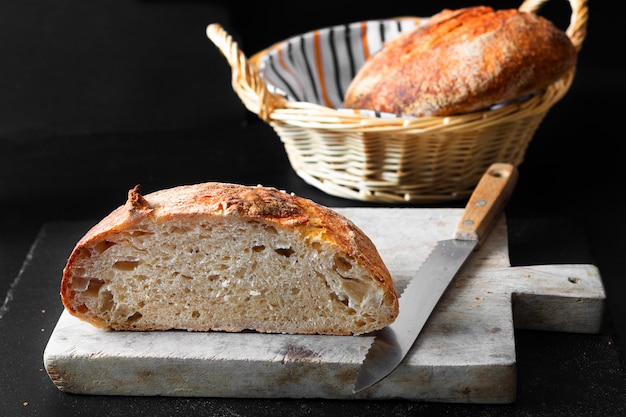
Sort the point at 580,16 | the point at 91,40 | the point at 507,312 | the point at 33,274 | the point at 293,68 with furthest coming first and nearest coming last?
1. the point at 91,40
2. the point at 293,68
3. the point at 580,16
4. the point at 33,274
5. the point at 507,312

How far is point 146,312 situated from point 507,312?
698 mm

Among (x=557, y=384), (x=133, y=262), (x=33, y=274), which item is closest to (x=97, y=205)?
(x=33, y=274)

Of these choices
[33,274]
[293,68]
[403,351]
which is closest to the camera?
[403,351]

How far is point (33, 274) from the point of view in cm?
226

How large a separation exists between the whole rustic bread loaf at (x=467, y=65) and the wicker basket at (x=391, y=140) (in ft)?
0.16

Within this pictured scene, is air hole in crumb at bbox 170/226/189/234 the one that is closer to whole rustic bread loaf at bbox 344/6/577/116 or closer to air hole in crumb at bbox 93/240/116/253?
air hole in crumb at bbox 93/240/116/253

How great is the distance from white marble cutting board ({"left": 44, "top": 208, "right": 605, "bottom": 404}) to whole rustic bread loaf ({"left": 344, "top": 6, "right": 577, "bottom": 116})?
617 mm

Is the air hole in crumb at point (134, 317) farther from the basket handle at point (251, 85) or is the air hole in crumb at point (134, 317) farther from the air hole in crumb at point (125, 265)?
the basket handle at point (251, 85)

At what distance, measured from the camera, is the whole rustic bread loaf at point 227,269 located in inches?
67.9

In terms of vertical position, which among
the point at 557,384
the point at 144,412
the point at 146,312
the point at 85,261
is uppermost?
the point at 85,261

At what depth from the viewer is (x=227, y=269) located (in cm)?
177

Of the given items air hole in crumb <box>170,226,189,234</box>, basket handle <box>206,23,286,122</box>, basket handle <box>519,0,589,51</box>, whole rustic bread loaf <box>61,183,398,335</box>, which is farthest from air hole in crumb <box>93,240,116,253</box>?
basket handle <box>519,0,589,51</box>

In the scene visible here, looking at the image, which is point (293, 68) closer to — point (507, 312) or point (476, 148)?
point (476, 148)

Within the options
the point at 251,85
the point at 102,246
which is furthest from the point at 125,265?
the point at 251,85
